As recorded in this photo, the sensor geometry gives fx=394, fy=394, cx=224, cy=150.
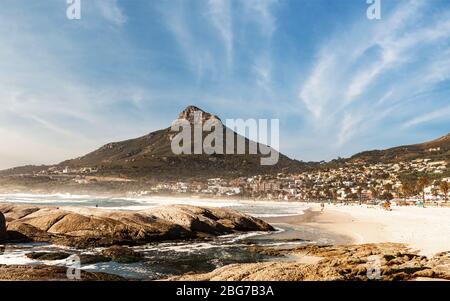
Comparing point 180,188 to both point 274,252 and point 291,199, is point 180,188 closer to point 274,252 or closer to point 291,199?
point 291,199

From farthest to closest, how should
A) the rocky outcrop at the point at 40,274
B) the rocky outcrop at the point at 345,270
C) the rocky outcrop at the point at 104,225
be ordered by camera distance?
the rocky outcrop at the point at 104,225
the rocky outcrop at the point at 40,274
the rocky outcrop at the point at 345,270

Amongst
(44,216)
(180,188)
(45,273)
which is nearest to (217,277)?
(45,273)

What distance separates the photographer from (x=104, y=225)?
27750mm

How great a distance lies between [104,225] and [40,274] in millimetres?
11860

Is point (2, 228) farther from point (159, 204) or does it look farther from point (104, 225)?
point (159, 204)

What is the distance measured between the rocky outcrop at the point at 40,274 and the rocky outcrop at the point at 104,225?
728 cm

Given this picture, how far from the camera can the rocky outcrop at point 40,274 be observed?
15375 mm

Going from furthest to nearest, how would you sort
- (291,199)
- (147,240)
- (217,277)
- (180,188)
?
1. (180,188)
2. (291,199)
3. (147,240)
4. (217,277)

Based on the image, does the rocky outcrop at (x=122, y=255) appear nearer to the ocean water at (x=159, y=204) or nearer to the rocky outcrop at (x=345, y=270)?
the rocky outcrop at (x=345, y=270)

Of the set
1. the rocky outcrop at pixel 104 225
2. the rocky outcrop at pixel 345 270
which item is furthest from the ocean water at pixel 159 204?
the rocky outcrop at pixel 345 270

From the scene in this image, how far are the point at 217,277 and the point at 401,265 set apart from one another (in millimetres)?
8522

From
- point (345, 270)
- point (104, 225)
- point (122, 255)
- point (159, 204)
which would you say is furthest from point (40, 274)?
point (159, 204)

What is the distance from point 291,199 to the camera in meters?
165
